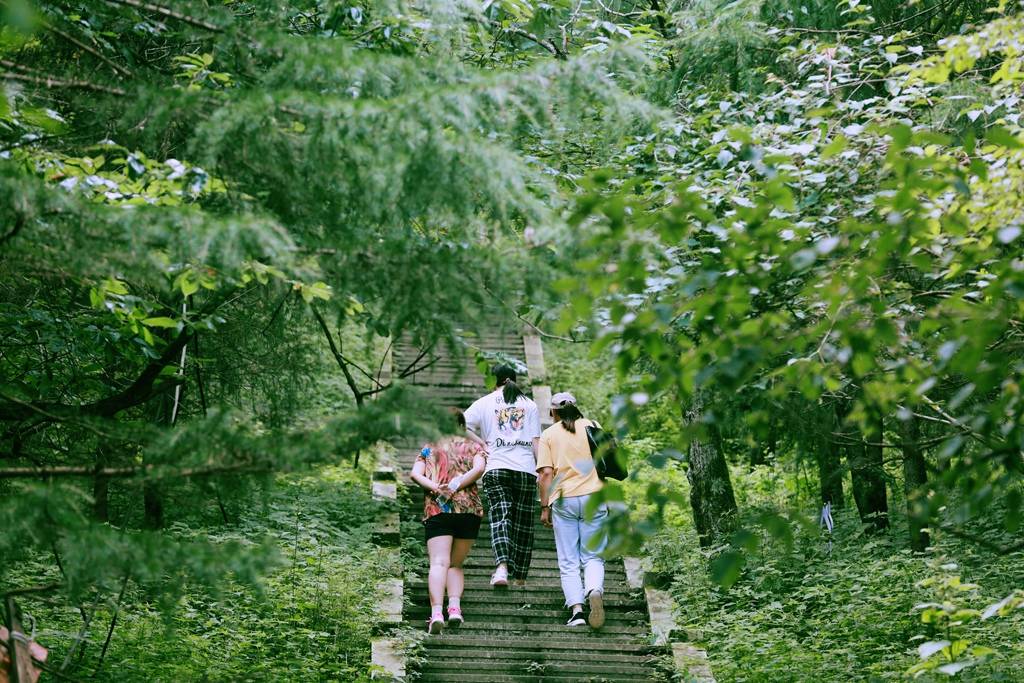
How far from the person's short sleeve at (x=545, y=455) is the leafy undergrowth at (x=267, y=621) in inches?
72.0

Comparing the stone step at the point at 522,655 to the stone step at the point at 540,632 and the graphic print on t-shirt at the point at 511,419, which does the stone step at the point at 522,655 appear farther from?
the graphic print on t-shirt at the point at 511,419

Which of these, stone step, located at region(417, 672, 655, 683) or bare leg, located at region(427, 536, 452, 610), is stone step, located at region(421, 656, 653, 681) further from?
bare leg, located at region(427, 536, 452, 610)

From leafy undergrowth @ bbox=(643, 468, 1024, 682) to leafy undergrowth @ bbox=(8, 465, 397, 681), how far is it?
287cm

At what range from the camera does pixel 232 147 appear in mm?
5297

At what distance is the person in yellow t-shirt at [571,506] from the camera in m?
9.38

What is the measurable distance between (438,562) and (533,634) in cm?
116

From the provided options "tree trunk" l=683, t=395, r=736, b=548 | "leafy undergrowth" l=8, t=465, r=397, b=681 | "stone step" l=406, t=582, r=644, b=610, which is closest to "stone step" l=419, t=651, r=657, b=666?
"leafy undergrowth" l=8, t=465, r=397, b=681

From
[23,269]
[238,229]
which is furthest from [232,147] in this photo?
[23,269]

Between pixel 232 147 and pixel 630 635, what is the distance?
240 inches

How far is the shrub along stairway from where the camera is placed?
891 cm

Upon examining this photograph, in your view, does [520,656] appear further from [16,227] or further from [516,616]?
[16,227]

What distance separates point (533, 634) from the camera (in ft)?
31.6

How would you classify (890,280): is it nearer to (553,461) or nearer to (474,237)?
(474,237)

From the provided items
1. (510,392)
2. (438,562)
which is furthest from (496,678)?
(510,392)
